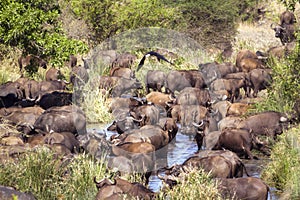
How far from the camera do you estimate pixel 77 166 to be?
47.4 feet

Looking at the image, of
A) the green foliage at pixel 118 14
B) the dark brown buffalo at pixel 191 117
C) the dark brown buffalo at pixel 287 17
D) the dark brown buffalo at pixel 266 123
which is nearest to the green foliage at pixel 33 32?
the dark brown buffalo at pixel 191 117

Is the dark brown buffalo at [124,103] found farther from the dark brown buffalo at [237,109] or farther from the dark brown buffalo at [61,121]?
the dark brown buffalo at [237,109]

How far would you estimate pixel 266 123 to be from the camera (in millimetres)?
20250

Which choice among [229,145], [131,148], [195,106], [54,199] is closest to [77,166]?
[54,199]

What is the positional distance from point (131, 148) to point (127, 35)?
18.8m

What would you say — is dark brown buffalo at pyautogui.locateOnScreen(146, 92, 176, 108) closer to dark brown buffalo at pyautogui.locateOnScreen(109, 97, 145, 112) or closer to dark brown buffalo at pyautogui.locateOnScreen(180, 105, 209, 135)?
dark brown buffalo at pyautogui.locateOnScreen(109, 97, 145, 112)

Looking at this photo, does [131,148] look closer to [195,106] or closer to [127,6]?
[195,106]

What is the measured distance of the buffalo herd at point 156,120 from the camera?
15523 millimetres

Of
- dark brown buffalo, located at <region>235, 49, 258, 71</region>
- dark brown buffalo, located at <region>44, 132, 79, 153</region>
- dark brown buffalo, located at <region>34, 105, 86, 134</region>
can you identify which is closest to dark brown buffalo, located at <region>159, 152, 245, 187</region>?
dark brown buffalo, located at <region>44, 132, 79, 153</region>

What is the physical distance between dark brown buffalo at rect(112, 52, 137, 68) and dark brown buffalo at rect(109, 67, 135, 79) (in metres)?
1.53

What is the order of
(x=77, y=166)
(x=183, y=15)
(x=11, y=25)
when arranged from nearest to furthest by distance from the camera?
(x=77, y=166)
(x=11, y=25)
(x=183, y=15)

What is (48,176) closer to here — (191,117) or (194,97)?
(191,117)

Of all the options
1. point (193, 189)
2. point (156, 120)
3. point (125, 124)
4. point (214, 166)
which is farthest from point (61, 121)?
point (193, 189)

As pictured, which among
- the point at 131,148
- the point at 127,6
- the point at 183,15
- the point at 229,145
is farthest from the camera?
the point at 183,15
